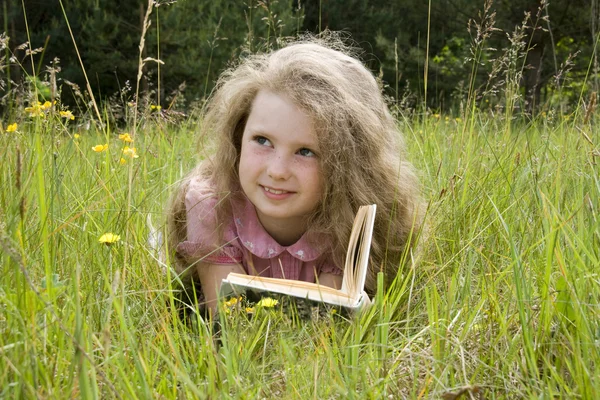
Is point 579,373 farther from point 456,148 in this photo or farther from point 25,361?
point 456,148

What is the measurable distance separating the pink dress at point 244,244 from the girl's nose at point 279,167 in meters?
0.24

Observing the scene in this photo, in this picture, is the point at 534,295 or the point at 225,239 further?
the point at 225,239

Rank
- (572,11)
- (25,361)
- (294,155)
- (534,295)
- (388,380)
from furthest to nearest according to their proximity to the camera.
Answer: (572,11)
(294,155)
(534,295)
(388,380)
(25,361)

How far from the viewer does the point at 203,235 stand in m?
2.00

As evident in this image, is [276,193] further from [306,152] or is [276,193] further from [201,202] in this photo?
[201,202]

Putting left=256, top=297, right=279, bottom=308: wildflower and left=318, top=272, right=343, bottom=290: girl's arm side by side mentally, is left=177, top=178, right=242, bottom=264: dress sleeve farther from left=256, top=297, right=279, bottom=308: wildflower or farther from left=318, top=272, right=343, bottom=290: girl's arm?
left=256, top=297, right=279, bottom=308: wildflower

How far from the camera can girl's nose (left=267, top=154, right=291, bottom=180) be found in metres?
1.80

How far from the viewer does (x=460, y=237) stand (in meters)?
1.91

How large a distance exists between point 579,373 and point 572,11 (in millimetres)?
10029

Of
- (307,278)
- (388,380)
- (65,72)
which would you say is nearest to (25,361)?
(388,380)

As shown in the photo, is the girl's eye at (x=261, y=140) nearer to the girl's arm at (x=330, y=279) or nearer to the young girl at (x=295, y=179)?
the young girl at (x=295, y=179)

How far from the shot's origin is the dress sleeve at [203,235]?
78.3 inches

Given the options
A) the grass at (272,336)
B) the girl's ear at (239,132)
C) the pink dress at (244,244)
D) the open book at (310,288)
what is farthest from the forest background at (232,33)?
the grass at (272,336)

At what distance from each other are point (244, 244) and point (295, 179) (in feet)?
0.98
